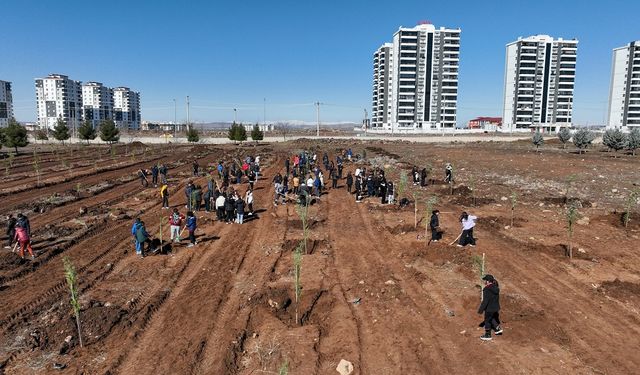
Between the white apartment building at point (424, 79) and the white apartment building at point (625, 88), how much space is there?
145 feet

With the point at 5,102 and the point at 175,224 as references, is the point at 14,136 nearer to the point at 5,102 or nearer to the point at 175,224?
the point at 175,224

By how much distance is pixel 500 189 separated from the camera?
25.8 m

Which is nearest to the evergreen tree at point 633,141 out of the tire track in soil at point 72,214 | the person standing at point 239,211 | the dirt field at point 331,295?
the dirt field at point 331,295

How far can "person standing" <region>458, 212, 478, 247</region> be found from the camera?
15039mm

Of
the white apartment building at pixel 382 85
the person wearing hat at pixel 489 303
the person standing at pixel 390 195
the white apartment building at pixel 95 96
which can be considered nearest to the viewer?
the person wearing hat at pixel 489 303

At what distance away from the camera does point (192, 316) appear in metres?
10.4

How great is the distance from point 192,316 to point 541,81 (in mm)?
132580

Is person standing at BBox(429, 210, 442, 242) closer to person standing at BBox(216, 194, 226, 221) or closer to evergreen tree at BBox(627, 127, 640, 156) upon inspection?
person standing at BBox(216, 194, 226, 221)

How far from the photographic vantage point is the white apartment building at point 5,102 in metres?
134

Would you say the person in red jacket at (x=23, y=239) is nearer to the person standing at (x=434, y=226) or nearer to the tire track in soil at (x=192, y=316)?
the tire track in soil at (x=192, y=316)

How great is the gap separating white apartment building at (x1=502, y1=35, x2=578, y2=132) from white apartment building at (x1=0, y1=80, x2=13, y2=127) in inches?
5741

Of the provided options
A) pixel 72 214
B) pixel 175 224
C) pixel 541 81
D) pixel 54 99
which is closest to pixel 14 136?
pixel 72 214

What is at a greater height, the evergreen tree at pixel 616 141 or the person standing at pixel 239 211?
the evergreen tree at pixel 616 141

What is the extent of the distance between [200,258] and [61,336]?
18.4 feet
